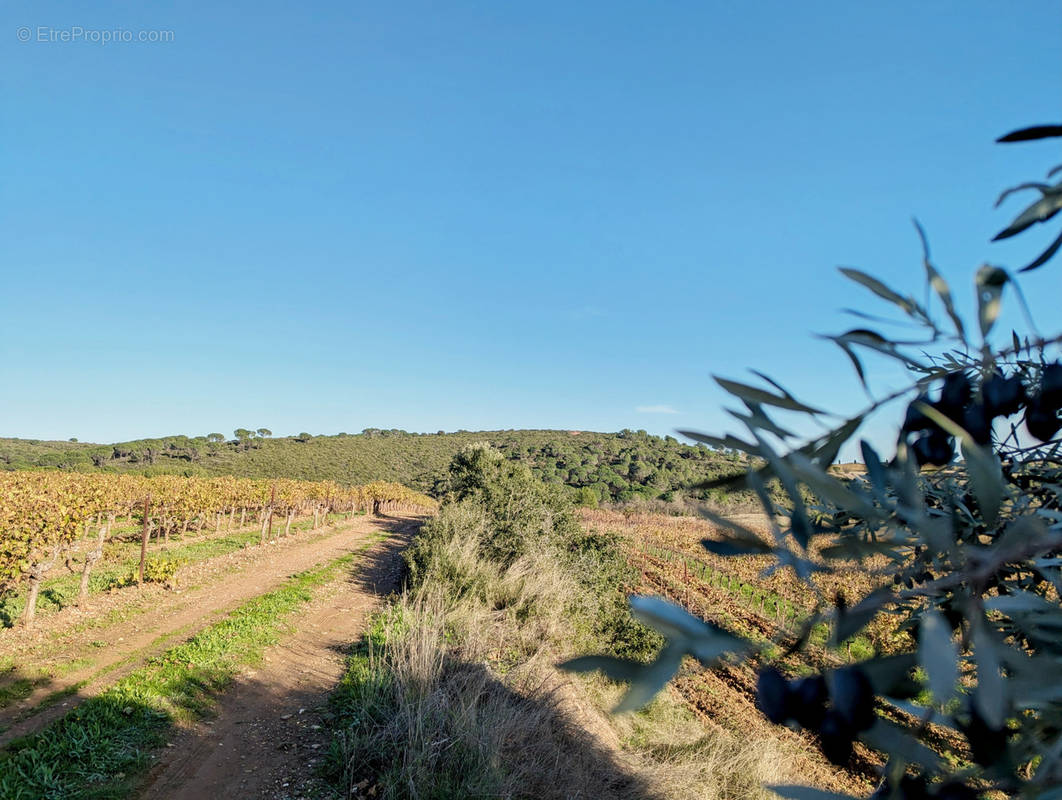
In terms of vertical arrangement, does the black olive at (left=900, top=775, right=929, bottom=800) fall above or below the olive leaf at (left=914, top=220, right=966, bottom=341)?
below

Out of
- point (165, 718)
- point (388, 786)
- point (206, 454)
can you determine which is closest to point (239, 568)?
point (165, 718)

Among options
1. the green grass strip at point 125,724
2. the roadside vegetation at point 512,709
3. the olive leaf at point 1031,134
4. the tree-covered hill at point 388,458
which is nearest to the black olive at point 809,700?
the olive leaf at point 1031,134

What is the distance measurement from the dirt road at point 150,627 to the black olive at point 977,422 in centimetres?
710

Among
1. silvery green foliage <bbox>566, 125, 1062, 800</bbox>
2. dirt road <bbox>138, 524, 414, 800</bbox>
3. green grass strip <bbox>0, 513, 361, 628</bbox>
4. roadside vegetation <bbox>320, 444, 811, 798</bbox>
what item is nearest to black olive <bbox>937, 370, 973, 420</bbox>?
silvery green foliage <bbox>566, 125, 1062, 800</bbox>

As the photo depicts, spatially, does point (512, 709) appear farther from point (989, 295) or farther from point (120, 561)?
point (120, 561)

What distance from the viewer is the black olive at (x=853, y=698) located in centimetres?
54

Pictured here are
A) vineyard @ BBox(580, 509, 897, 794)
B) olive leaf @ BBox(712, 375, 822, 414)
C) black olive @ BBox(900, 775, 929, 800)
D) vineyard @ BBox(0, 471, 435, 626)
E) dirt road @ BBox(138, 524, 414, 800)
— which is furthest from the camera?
vineyard @ BBox(0, 471, 435, 626)

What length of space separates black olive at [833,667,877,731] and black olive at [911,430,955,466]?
0.36 m

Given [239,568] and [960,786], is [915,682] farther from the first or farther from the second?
[239,568]

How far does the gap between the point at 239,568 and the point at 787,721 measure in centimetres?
1476

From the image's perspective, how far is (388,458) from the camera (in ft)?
209

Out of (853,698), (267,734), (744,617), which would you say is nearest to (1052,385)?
(853,698)

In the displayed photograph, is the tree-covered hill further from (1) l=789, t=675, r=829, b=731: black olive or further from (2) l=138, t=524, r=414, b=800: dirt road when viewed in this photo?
(1) l=789, t=675, r=829, b=731: black olive

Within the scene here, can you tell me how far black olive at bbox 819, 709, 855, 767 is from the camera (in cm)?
55
